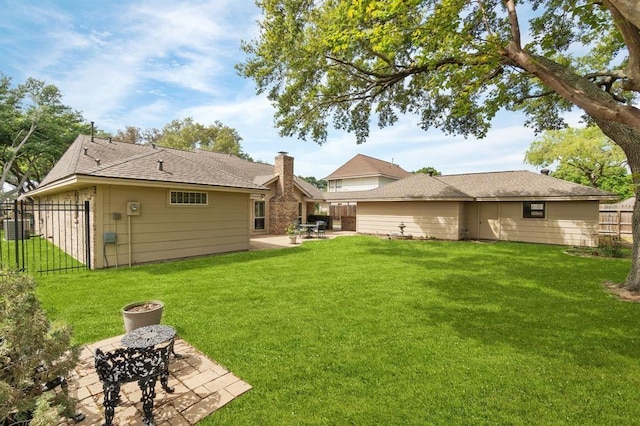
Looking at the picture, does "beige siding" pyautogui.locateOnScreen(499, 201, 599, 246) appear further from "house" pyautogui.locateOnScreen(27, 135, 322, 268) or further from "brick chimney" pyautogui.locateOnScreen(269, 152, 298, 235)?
"house" pyautogui.locateOnScreen(27, 135, 322, 268)

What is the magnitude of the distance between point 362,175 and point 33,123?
97.3ft

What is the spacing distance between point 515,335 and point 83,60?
677 inches

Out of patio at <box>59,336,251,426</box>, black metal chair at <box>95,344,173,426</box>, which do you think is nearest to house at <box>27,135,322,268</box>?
patio at <box>59,336,251,426</box>

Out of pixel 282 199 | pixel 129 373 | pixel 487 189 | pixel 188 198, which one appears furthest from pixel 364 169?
pixel 129 373

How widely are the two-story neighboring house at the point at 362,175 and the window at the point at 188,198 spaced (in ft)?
81.5

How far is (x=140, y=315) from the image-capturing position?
4.03 metres

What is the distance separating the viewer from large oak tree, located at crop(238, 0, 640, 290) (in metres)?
Result: 5.30

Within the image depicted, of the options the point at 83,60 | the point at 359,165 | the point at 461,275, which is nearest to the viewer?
the point at 461,275

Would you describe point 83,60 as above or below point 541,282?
above

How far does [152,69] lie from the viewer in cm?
1134

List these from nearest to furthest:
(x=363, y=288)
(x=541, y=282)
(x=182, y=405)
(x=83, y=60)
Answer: (x=182, y=405) → (x=363, y=288) → (x=541, y=282) → (x=83, y=60)

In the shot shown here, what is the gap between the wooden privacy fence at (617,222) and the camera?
1639 centimetres

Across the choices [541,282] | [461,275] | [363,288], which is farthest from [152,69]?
[541,282]

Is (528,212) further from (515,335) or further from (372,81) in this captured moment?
(515,335)
